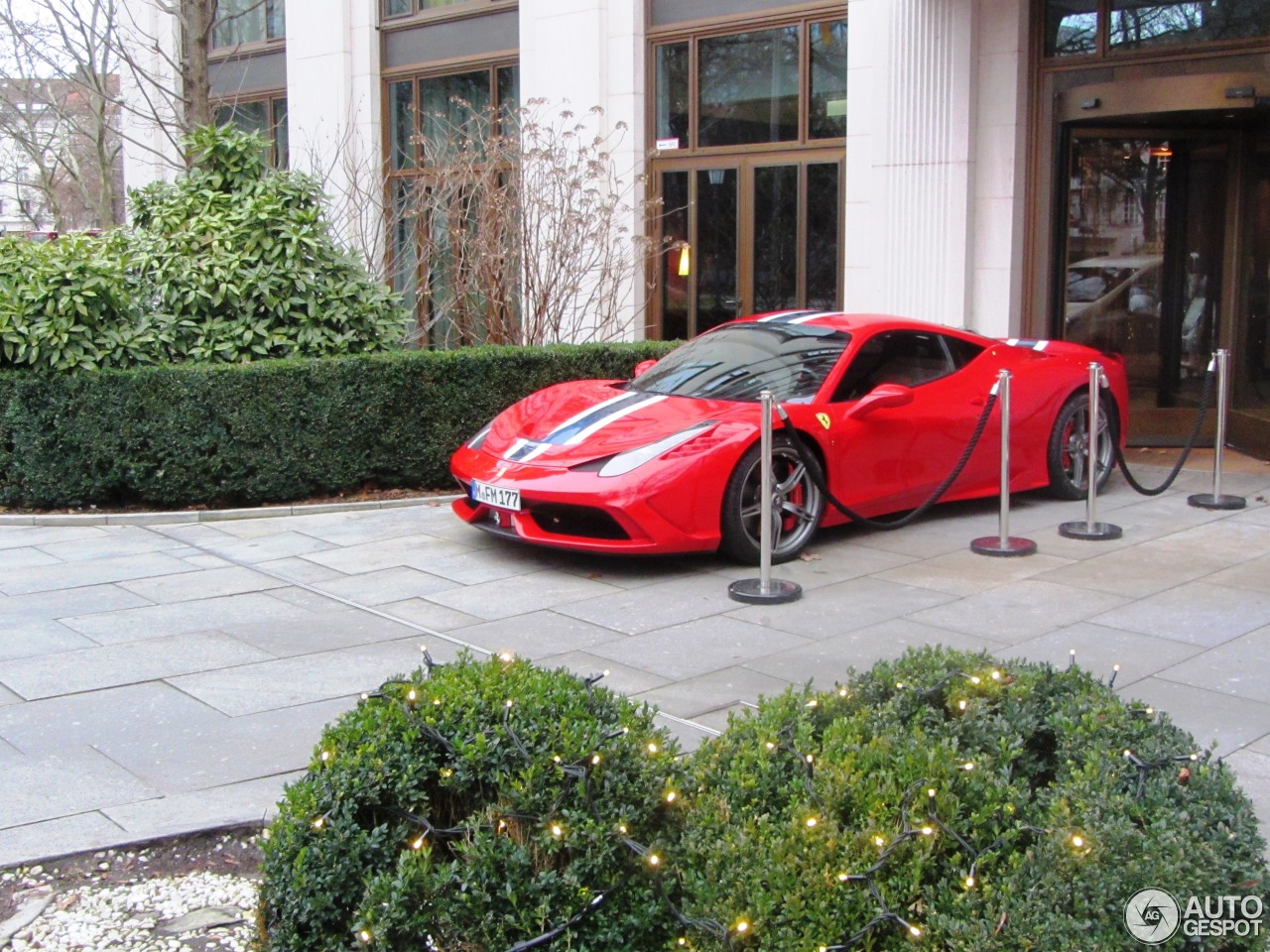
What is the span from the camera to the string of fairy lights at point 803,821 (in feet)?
8.79

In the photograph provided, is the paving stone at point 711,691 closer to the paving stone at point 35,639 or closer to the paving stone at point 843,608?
the paving stone at point 843,608

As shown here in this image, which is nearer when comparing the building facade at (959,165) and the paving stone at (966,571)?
the paving stone at (966,571)

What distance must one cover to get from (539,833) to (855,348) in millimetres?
5763

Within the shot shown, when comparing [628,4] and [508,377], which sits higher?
[628,4]

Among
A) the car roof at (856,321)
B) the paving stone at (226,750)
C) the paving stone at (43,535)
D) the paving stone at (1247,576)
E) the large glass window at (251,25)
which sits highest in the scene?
the large glass window at (251,25)

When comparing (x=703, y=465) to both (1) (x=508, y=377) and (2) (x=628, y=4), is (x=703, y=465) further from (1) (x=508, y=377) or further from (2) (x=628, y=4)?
(2) (x=628, y=4)

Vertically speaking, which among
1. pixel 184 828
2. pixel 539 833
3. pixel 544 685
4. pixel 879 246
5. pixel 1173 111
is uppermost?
pixel 1173 111

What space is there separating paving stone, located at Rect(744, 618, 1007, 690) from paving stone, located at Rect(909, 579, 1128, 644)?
0.13m

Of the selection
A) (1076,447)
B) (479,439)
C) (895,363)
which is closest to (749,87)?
(1076,447)

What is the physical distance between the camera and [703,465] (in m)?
7.41

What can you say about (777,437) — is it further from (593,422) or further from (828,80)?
(828,80)

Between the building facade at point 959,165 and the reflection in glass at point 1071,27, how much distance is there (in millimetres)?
18

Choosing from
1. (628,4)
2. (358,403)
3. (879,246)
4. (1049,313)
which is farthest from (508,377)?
(628,4)

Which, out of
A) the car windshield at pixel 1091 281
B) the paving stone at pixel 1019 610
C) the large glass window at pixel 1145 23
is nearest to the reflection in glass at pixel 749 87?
the large glass window at pixel 1145 23
